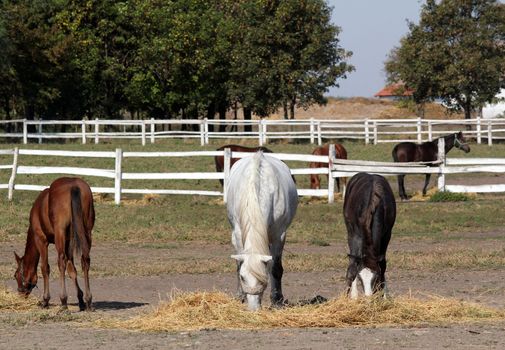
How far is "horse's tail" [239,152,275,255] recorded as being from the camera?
10.9 m

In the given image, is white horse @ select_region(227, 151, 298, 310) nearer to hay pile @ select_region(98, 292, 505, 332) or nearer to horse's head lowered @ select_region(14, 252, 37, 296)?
hay pile @ select_region(98, 292, 505, 332)

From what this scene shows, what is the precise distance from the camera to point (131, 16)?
57.4 metres

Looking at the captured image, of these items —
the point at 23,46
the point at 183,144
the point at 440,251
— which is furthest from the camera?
the point at 23,46

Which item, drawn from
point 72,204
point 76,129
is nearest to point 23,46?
point 76,129

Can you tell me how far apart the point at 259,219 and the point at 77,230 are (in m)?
2.28

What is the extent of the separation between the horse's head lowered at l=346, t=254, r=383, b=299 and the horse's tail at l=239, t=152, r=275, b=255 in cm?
102

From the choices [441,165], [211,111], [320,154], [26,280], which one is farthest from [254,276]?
[211,111]

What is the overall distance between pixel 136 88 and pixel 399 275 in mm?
42126

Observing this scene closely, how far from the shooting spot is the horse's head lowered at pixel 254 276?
10617mm

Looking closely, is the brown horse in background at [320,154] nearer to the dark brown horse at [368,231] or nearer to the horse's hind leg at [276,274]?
the dark brown horse at [368,231]

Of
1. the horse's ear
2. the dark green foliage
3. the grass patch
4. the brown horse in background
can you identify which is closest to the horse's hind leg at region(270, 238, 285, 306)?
the horse's ear

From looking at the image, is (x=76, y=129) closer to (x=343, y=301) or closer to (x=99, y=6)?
(x=99, y=6)

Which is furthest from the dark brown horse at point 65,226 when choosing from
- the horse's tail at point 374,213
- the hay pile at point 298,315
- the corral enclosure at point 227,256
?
the horse's tail at point 374,213

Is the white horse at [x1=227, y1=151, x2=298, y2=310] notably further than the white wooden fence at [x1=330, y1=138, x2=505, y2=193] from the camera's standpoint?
No
